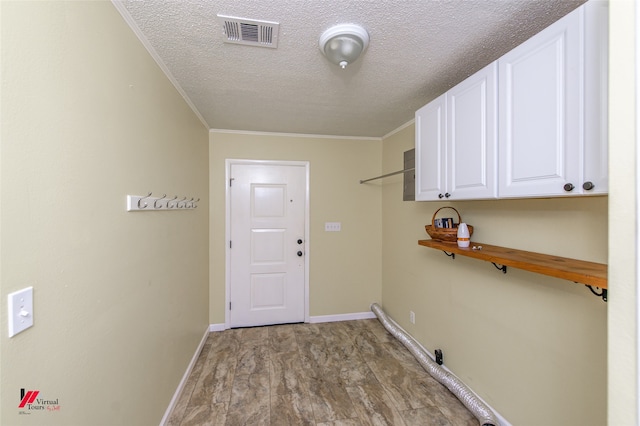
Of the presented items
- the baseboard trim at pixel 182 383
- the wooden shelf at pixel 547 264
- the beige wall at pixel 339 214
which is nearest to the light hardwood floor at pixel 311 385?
the baseboard trim at pixel 182 383

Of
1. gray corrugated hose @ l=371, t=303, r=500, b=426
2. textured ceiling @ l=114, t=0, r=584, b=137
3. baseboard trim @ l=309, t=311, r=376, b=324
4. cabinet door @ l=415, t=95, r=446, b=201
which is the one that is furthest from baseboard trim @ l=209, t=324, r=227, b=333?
cabinet door @ l=415, t=95, r=446, b=201

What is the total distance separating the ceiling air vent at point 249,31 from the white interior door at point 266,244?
1.82 m

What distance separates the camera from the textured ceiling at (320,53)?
3.77 ft

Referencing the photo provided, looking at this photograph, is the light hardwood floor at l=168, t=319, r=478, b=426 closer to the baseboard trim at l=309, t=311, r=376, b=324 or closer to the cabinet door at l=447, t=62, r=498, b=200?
the baseboard trim at l=309, t=311, r=376, b=324

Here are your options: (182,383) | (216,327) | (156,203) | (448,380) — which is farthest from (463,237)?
(216,327)

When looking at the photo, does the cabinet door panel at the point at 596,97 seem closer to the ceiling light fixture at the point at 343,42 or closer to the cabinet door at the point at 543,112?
the cabinet door at the point at 543,112

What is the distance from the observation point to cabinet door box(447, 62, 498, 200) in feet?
4.42

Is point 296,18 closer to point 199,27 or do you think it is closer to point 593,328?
point 199,27

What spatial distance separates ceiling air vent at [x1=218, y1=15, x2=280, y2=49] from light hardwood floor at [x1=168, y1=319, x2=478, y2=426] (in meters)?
2.39

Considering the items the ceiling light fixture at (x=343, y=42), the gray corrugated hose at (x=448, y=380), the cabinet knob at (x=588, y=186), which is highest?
the ceiling light fixture at (x=343, y=42)

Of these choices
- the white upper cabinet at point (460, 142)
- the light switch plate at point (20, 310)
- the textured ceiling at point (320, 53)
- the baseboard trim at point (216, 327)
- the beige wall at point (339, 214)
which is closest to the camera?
the light switch plate at point (20, 310)

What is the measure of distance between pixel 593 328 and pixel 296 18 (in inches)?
80.8

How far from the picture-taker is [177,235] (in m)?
1.96

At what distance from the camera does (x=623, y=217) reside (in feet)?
2.27
